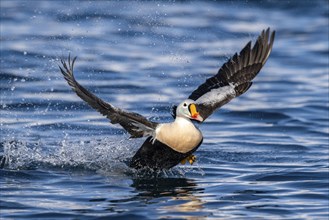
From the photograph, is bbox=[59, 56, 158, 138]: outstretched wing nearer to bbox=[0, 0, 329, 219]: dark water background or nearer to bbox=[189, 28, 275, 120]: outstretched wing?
bbox=[0, 0, 329, 219]: dark water background

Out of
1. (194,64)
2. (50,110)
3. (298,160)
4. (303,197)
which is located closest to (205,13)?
(194,64)

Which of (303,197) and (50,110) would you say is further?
(50,110)

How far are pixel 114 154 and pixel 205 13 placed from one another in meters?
12.0

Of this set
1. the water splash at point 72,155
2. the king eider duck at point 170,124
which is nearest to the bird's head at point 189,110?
the king eider duck at point 170,124

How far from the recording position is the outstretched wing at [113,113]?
959 centimetres

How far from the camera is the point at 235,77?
11.2 m

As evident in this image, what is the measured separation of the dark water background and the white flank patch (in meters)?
0.73

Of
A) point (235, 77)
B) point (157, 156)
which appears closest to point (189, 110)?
point (157, 156)

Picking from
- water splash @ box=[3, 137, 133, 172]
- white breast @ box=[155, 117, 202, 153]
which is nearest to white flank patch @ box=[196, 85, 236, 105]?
white breast @ box=[155, 117, 202, 153]

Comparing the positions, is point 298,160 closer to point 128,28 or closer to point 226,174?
point 226,174

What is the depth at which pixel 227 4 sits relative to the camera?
2359cm

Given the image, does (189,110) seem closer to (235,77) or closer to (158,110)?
(235,77)

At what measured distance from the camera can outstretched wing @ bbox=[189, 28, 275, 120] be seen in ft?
35.5

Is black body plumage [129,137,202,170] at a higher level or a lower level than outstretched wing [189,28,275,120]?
lower
